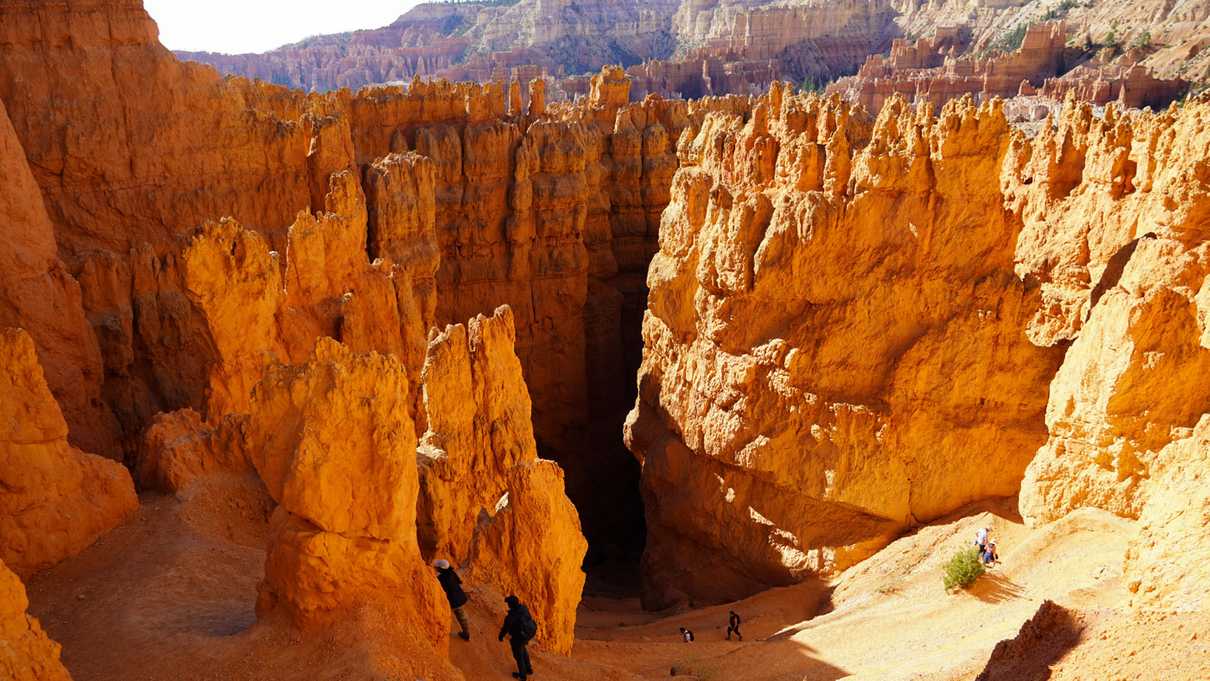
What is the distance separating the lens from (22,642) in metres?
6.73

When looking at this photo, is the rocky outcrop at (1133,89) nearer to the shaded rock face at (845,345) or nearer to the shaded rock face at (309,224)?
the shaded rock face at (309,224)

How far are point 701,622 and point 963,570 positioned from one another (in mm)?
5142

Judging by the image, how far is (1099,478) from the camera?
13688 millimetres

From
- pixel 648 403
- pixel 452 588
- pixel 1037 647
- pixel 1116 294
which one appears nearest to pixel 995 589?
pixel 1116 294

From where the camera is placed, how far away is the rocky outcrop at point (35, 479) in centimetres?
996

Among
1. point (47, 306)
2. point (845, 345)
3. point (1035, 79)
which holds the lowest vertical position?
point (845, 345)

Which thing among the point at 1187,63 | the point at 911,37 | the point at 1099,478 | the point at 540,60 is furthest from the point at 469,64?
the point at 1099,478

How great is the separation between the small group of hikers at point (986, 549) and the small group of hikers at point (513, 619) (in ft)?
26.8

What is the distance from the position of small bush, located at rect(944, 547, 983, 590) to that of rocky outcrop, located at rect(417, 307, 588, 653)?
587 centimetres

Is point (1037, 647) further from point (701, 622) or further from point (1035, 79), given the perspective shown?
point (1035, 79)

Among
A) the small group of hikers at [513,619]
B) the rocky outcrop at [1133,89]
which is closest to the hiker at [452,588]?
the small group of hikers at [513,619]

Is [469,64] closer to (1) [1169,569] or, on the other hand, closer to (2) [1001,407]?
(2) [1001,407]

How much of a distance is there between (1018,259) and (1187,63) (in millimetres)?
52917

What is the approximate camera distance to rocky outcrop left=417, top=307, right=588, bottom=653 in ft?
37.7
